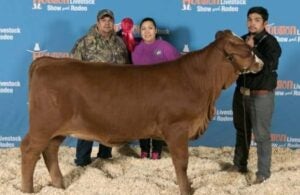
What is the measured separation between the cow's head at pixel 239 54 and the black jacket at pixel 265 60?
14 cm

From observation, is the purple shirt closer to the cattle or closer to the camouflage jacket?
the camouflage jacket

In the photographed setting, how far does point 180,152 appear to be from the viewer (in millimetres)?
3734

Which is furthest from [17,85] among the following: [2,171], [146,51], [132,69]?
[132,69]

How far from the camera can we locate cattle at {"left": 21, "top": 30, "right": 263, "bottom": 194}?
3670mm

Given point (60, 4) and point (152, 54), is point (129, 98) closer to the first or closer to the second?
point (152, 54)

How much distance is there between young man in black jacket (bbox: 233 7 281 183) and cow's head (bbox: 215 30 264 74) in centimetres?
14

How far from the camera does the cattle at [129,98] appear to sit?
3.67 metres

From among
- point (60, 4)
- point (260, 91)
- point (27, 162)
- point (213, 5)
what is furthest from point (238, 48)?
point (60, 4)

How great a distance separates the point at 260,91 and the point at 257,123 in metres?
0.28

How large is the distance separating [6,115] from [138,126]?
234cm

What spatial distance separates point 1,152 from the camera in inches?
208

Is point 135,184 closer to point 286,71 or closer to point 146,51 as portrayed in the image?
point 146,51

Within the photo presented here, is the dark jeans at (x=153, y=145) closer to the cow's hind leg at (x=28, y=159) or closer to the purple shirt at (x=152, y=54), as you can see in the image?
the purple shirt at (x=152, y=54)

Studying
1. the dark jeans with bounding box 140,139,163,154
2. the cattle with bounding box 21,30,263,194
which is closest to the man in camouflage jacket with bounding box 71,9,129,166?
the cattle with bounding box 21,30,263,194
